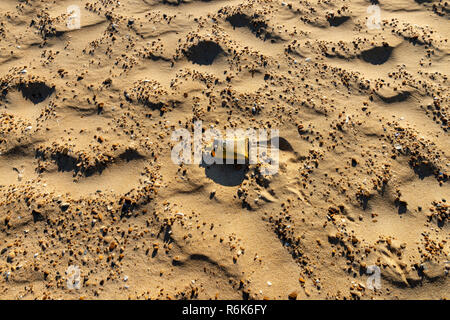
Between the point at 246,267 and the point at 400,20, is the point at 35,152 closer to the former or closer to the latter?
the point at 246,267

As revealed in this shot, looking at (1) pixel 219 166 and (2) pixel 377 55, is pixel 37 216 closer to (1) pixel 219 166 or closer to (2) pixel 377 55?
(1) pixel 219 166

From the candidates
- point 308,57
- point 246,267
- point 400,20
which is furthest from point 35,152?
point 400,20
